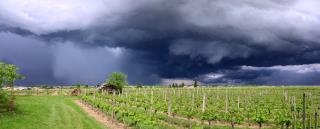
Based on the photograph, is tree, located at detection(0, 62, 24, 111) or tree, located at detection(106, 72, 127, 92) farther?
tree, located at detection(106, 72, 127, 92)

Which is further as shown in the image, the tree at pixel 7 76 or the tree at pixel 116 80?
the tree at pixel 116 80

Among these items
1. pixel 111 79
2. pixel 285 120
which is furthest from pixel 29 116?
pixel 111 79

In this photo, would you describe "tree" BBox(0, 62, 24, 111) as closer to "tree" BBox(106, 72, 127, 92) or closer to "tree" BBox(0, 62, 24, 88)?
"tree" BBox(0, 62, 24, 88)

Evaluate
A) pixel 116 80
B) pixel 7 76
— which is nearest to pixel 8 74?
pixel 7 76

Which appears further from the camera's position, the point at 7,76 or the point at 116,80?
the point at 116,80

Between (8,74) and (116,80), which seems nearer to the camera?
(8,74)

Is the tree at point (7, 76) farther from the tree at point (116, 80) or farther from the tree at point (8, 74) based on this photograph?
the tree at point (116, 80)

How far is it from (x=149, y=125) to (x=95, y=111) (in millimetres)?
20950

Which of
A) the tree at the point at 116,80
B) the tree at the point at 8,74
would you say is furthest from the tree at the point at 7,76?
the tree at the point at 116,80

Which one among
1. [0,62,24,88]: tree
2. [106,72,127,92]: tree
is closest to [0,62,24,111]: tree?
[0,62,24,88]: tree

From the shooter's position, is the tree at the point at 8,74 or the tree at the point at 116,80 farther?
the tree at the point at 116,80

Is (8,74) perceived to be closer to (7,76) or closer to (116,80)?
(7,76)

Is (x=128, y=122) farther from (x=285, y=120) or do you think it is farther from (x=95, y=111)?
(x=95, y=111)

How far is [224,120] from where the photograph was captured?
35.2 meters
